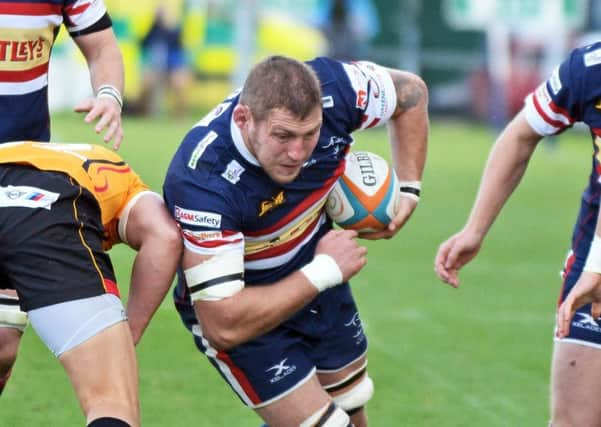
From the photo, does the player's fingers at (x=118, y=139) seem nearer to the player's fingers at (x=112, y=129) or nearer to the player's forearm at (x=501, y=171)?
the player's fingers at (x=112, y=129)

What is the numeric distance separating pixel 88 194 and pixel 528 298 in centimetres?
606

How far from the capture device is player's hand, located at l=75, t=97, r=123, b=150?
525 centimetres

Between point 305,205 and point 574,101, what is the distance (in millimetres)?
1137

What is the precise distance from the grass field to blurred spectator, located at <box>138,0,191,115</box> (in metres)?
9.11

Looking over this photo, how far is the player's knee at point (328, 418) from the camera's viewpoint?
5.32 meters

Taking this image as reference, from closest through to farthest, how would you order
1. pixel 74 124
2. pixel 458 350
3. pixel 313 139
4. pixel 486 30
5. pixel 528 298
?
pixel 313 139 → pixel 458 350 → pixel 528 298 → pixel 74 124 → pixel 486 30

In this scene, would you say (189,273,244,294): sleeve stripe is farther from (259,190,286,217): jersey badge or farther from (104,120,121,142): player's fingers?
(104,120,121,142): player's fingers

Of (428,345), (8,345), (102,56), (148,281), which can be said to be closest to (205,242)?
(148,281)

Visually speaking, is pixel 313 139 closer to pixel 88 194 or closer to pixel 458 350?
pixel 88 194

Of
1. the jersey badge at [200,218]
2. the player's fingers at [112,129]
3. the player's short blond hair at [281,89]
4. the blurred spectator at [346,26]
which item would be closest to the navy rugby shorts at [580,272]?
the player's short blond hair at [281,89]

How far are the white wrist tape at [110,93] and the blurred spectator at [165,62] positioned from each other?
1825 centimetres

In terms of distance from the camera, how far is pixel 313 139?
4.93 m

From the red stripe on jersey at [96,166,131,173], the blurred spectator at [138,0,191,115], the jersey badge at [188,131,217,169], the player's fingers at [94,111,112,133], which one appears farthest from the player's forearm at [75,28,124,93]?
the blurred spectator at [138,0,191,115]

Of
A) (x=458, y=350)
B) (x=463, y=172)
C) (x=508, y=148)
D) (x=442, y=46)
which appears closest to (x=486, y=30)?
(x=442, y=46)
